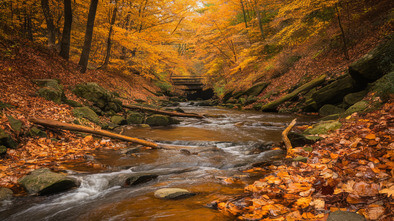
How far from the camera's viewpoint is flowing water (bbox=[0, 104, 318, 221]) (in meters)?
2.95

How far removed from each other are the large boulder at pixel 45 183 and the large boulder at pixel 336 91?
1045 cm

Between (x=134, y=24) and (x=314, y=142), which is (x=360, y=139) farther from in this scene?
(x=134, y=24)

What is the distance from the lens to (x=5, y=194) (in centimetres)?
331

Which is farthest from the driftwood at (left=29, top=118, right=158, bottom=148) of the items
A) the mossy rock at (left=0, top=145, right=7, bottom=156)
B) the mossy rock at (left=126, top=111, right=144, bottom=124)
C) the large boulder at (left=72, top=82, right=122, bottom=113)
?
the mossy rock at (left=126, top=111, right=144, bottom=124)

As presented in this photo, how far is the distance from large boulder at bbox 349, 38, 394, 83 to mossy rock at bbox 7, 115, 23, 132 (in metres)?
10.4

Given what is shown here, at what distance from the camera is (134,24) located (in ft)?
57.7

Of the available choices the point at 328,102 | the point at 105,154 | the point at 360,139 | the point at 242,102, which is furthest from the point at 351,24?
the point at 105,154

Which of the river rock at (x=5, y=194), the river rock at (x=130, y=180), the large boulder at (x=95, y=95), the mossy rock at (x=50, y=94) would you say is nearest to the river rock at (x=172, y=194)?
the river rock at (x=130, y=180)

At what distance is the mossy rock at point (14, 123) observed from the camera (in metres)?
5.01

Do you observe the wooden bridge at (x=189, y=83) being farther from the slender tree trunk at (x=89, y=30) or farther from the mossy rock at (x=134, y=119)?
the mossy rock at (x=134, y=119)

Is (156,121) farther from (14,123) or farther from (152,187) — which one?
(152,187)

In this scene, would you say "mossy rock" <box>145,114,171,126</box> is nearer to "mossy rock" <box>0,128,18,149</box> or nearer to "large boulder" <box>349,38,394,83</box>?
"mossy rock" <box>0,128,18,149</box>

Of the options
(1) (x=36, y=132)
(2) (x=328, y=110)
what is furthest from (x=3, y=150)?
(2) (x=328, y=110)

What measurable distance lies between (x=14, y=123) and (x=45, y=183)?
8.20 feet
